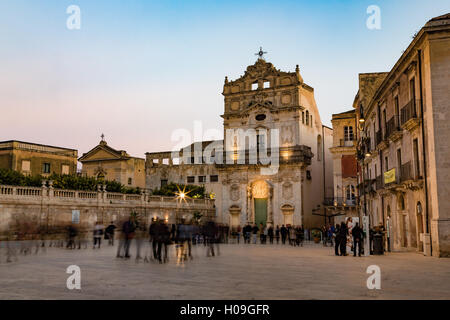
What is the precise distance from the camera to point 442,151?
19.3m

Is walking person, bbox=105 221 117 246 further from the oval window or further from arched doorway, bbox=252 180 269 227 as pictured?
the oval window

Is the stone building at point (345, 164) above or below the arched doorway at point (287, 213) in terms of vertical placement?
above

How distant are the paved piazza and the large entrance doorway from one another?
3507cm

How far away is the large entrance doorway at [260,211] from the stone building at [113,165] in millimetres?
21420

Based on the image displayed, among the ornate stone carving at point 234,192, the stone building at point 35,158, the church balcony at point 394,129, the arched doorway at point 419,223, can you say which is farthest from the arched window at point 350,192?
the stone building at point 35,158

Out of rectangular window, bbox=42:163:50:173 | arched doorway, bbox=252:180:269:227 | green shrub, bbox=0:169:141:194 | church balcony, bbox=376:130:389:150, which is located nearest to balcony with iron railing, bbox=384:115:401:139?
church balcony, bbox=376:130:389:150

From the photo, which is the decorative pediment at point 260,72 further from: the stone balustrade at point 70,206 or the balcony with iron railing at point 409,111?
the balcony with iron railing at point 409,111

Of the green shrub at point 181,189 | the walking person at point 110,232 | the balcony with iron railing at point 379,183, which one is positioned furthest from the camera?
the green shrub at point 181,189

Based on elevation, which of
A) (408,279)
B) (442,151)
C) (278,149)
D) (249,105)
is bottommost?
(408,279)

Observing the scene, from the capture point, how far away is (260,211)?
51.7m

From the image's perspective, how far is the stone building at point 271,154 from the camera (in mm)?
50344
